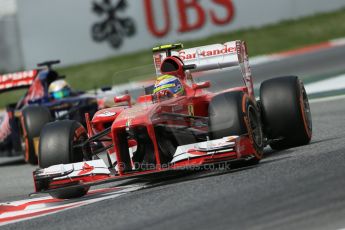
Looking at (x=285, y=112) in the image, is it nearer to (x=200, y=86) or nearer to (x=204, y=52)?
(x=200, y=86)

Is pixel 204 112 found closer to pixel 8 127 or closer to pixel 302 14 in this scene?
pixel 8 127

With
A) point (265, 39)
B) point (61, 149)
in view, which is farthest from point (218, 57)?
point (265, 39)

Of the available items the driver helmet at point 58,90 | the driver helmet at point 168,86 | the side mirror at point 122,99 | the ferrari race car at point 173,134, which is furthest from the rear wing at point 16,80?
the driver helmet at point 168,86

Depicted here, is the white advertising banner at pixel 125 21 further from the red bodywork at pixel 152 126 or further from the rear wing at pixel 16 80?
the red bodywork at pixel 152 126

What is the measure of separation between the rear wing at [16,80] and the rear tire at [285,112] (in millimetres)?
6506

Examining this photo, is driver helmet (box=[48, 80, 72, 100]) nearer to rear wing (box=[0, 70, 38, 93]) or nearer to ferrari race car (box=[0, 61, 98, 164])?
ferrari race car (box=[0, 61, 98, 164])

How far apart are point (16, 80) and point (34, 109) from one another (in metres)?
2.00

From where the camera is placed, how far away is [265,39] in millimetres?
24016

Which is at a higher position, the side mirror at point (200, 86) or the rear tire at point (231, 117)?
the side mirror at point (200, 86)

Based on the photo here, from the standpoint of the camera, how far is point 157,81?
9.80 metres

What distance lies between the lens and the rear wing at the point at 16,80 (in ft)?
50.3

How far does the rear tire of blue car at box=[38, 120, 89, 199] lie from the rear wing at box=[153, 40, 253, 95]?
5.77ft

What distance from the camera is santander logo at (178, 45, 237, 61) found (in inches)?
422

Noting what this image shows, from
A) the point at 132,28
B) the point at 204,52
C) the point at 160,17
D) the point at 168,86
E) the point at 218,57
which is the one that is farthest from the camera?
the point at 132,28
